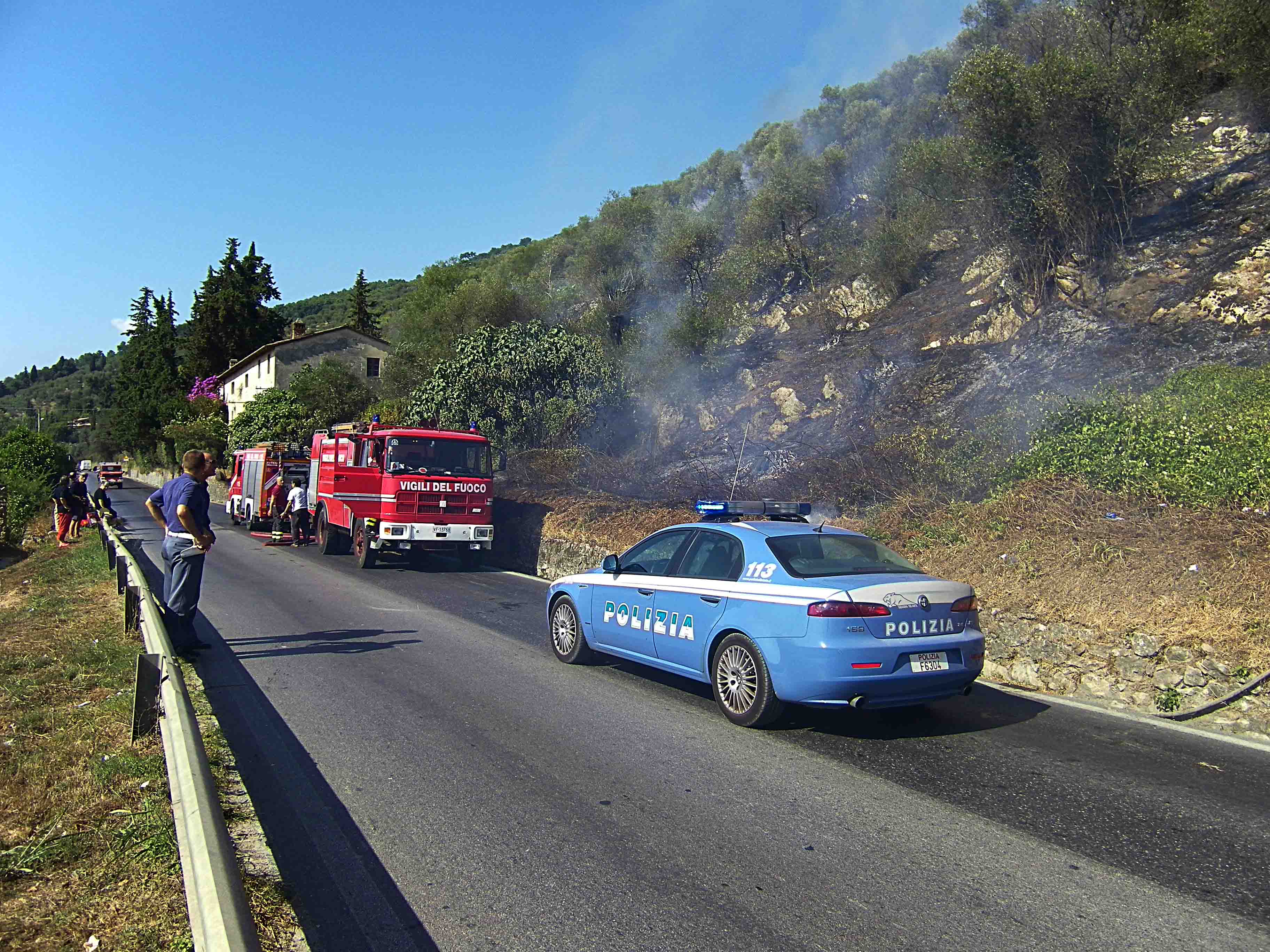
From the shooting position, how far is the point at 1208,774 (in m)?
5.63

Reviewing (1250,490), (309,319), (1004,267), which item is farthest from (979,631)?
(309,319)

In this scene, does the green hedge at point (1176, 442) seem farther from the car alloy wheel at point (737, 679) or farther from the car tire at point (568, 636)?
the car tire at point (568, 636)

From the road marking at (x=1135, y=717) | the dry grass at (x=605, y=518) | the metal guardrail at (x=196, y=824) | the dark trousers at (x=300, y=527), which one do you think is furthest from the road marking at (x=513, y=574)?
the metal guardrail at (x=196, y=824)

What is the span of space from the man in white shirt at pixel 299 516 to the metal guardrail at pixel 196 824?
601 inches

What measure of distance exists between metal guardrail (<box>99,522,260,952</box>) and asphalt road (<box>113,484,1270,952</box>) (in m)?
0.51

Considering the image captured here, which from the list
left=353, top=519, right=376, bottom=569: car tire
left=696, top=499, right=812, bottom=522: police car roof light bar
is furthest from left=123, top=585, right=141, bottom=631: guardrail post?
left=353, top=519, right=376, bottom=569: car tire

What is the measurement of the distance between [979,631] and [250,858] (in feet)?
16.0

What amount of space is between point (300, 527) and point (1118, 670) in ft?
59.4

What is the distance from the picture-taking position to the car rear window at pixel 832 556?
6.52 metres

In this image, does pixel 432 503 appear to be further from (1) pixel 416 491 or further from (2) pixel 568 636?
(2) pixel 568 636

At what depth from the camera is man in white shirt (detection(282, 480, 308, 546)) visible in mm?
21219

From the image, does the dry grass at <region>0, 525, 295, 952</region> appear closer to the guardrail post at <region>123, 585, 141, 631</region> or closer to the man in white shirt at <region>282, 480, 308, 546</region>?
the guardrail post at <region>123, 585, 141, 631</region>

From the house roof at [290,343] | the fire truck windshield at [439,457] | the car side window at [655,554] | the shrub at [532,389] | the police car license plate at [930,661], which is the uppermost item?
the house roof at [290,343]

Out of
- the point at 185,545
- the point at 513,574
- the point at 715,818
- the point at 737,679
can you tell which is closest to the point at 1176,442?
the point at 737,679
